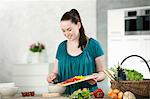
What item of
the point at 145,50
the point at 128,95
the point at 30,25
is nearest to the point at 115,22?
the point at 145,50

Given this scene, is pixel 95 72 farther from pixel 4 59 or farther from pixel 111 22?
pixel 4 59

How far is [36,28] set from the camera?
7195 mm

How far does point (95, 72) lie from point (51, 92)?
0.71 metres

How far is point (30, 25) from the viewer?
723 cm

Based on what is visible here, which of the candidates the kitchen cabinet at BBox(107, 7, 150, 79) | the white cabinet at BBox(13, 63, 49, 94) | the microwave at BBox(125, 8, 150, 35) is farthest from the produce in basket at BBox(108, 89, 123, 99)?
the white cabinet at BBox(13, 63, 49, 94)

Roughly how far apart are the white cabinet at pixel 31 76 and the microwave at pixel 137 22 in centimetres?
171

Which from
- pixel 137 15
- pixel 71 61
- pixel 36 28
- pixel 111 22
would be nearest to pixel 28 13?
pixel 36 28

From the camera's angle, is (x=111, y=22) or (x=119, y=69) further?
(x=111, y=22)

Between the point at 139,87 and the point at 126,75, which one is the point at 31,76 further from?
the point at 139,87

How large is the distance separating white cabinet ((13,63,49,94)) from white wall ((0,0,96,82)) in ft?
1.23

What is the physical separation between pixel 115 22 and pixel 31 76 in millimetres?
1930

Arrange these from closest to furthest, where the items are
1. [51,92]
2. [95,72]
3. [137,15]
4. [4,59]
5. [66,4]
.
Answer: [51,92], [95,72], [137,15], [66,4], [4,59]

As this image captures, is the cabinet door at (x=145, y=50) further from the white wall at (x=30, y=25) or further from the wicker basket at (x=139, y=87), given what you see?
the wicker basket at (x=139, y=87)

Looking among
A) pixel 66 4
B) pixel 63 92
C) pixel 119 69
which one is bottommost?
pixel 63 92
